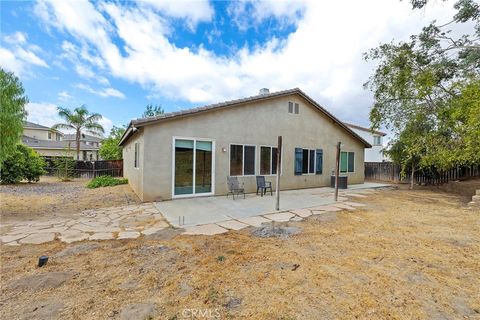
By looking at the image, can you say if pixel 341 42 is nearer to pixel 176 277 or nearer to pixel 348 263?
pixel 348 263

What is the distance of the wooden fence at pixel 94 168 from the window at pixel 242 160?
12.1m

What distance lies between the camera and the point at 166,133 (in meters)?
7.67

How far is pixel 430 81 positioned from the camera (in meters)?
9.46

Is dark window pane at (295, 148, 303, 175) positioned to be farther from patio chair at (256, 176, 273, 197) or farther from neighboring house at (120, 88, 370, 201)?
patio chair at (256, 176, 273, 197)

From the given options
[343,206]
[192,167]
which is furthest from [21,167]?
[343,206]

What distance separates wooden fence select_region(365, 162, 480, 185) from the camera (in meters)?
12.8

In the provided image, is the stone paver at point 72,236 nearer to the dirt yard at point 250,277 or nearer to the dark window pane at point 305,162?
the dirt yard at point 250,277

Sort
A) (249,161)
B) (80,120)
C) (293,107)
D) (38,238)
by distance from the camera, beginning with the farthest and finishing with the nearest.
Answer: (80,120) → (293,107) → (249,161) → (38,238)

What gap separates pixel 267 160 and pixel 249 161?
0.99m

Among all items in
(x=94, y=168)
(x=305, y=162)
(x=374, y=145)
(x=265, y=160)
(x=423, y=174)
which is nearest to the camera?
(x=265, y=160)

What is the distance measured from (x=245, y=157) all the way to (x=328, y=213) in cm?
418

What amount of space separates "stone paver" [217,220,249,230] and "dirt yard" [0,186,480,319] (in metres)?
0.35

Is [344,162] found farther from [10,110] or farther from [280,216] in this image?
[10,110]

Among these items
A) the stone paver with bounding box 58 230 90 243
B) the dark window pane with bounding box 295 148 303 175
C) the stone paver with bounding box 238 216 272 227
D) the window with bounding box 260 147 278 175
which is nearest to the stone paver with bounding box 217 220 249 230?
the stone paver with bounding box 238 216 272 227
